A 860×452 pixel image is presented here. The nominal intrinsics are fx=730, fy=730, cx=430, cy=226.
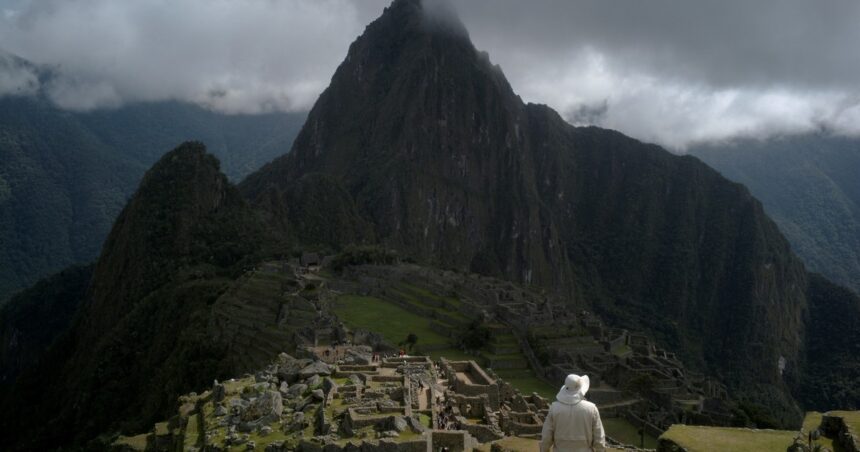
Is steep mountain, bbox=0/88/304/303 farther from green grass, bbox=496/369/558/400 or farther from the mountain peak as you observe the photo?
green grass, bbox=496/369/558/400

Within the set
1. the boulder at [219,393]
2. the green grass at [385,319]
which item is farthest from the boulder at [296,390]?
the green grass at [385,319]

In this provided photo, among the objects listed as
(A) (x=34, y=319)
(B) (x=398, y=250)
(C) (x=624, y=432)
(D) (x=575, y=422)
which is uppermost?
(B) (x=398, y=250)

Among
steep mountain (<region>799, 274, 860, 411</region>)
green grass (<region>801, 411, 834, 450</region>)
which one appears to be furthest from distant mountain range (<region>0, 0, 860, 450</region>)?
green grass (<region>801, 411, 834, 450</region>)

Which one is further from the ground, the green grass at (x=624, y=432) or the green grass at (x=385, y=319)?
the green grass at (x=385, y=319)

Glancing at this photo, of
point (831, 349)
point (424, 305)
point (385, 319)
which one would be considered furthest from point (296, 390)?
point (831, 349)

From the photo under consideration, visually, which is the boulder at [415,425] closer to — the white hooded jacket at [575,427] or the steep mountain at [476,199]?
the white hooded jacket at [575,427]

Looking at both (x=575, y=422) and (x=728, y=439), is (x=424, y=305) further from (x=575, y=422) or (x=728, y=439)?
(x=575, y=422)

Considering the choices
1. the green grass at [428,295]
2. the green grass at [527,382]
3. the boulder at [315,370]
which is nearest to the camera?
the boulder at [315,370]
